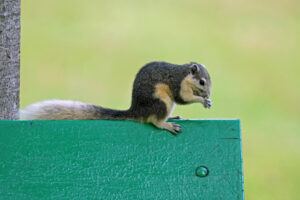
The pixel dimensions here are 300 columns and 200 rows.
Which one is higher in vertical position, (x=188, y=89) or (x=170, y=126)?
(x=188, y=89)

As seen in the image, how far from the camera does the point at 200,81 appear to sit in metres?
2.76

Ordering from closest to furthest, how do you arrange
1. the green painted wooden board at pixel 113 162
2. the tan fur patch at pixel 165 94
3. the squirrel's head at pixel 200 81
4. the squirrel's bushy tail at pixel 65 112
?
the green painted wooden board at pixel 113 162
the squirrel's bushy tail at pixel 65 112
the tan fur patch at pixel 165 94
the squirrel's head at pixel 200 81

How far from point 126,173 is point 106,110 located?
37cm

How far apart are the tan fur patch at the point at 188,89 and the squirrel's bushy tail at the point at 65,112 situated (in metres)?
0.28

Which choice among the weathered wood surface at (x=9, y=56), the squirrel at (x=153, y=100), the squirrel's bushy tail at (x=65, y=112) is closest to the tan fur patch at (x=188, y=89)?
the squirrel at (x=153, y=100)

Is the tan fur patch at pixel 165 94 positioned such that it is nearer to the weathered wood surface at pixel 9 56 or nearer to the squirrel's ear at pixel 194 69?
the squirrel's ear at pixel 194 69

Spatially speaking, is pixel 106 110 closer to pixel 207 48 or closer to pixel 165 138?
pixel 165 138

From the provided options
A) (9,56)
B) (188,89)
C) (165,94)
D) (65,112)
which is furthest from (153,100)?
(9,56)

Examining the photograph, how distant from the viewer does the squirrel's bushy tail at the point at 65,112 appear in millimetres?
2502

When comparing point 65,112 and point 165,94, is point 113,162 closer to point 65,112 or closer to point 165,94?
point 65,112

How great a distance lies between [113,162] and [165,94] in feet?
1.56

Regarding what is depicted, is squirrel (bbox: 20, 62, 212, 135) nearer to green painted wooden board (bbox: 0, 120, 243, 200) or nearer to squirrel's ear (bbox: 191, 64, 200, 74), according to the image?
squirrel's ear (bbox: 191, 64, 200, 74)

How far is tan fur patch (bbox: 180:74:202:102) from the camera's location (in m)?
2.70

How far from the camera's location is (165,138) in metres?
2.35
